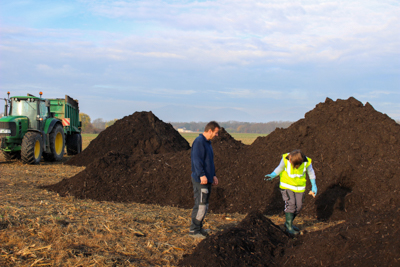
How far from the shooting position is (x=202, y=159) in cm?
490

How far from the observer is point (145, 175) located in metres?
8.54

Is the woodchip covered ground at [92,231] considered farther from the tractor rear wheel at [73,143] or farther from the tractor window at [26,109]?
the tractor rear wheel at [73,143]

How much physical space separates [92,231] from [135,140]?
34.5 feet

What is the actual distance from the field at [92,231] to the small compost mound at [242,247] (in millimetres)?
474

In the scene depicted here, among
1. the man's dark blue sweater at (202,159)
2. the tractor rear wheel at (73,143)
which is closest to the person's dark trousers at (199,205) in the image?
the man's dark blue sweater at (202,159)

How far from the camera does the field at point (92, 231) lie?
4070mm

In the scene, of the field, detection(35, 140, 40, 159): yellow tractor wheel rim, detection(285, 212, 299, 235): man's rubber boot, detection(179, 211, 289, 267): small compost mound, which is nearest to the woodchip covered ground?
the field

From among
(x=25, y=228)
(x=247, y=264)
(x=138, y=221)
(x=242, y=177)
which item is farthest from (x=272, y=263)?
(x=242, y=177)

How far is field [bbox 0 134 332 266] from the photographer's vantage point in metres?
4.07

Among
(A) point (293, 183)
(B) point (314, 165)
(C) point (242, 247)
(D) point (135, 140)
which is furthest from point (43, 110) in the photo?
(C) point (242, 247)

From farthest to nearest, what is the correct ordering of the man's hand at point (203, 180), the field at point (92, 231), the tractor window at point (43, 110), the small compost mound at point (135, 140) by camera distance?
the small compost mound at point (135, 140) < the tractor window at point (43, 110) < the man's hand at point (203, 180) < the field at point (92, 231)

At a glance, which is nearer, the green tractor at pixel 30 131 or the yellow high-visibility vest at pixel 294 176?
the yellow high-visibility vest at pixel 294 176

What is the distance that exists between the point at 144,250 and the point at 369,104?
7703mm

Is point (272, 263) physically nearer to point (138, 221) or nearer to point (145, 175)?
point (138, 221)
